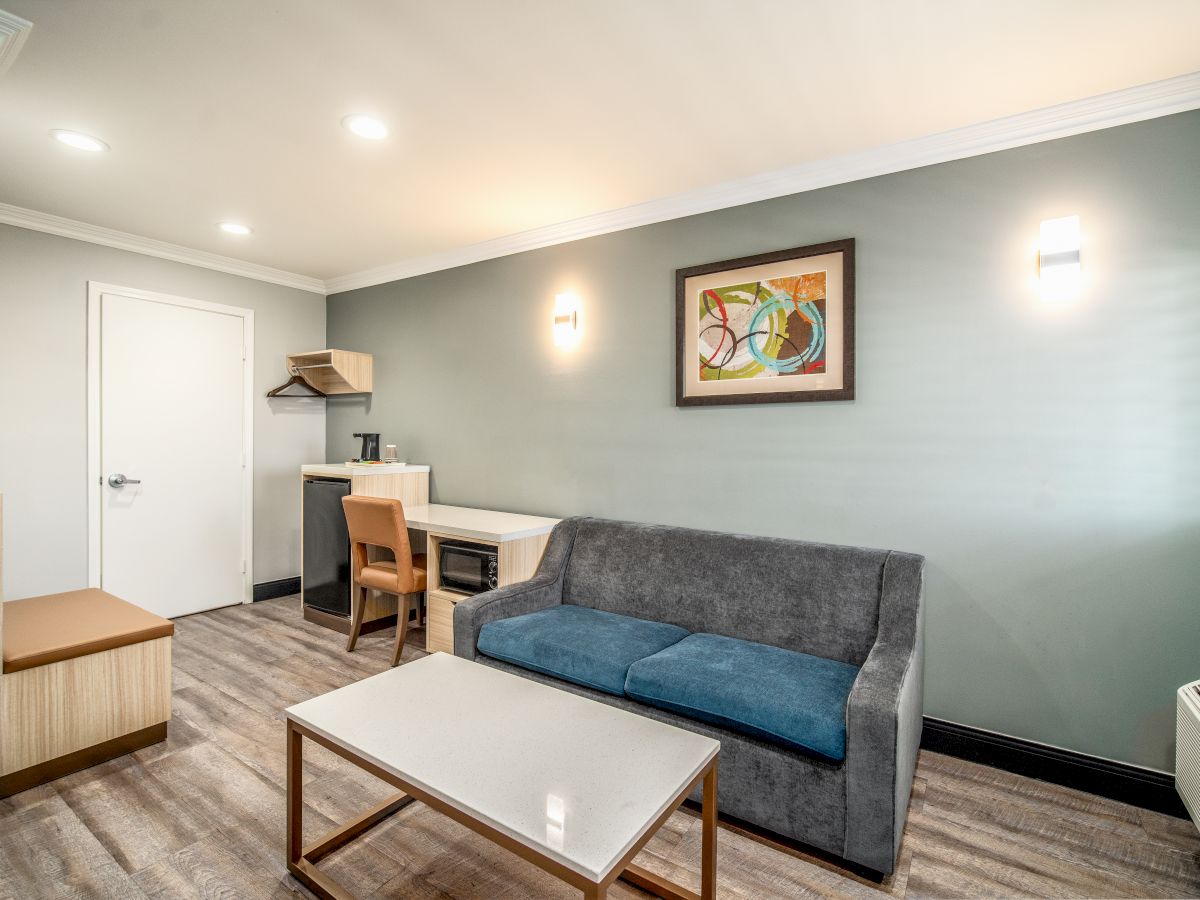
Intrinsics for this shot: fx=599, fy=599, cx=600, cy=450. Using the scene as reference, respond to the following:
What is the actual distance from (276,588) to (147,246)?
252 centimetres

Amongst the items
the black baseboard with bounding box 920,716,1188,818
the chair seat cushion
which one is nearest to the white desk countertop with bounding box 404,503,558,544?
the chair seat cushion

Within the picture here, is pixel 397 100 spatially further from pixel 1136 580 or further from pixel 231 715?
pixel 1136 580

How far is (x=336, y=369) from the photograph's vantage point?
4301mm

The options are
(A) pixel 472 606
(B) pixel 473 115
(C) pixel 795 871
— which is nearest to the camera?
(C) pixel 795 871

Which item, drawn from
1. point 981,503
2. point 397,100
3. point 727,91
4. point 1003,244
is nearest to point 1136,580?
point 981,503

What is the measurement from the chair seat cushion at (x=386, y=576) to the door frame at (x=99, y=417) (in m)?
1.51

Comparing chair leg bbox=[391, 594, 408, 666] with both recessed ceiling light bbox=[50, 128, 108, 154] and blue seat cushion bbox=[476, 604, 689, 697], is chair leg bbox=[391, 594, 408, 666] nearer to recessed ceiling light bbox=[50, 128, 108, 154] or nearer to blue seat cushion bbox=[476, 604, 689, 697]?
blue seat cushion bbox=[476, 604, 689, 697]

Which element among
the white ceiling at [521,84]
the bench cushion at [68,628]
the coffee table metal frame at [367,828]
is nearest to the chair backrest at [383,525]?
the bench cushion at [68,628]

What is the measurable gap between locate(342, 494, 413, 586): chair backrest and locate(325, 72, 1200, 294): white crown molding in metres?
1.75

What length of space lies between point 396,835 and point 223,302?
3855 millimetres

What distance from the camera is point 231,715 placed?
268 cm

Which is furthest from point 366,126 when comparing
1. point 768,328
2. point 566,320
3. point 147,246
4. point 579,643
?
point 147,246

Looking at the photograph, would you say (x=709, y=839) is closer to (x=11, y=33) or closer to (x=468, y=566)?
(x=468, y=566)

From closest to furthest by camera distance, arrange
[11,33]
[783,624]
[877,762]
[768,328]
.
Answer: [877,762] < [11,33] < [783,624] < [768,328]
